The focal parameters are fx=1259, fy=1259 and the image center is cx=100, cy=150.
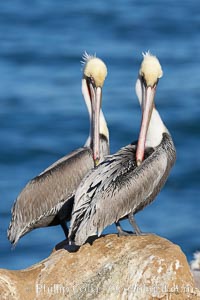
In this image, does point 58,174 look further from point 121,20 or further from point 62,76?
point 121,20

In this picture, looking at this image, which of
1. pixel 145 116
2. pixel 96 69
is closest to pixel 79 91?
pixel 96 69

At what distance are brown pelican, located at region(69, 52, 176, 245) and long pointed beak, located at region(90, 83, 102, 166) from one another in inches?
18.8

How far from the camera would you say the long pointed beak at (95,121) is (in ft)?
36.6

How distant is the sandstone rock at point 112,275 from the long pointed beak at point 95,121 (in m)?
1.66

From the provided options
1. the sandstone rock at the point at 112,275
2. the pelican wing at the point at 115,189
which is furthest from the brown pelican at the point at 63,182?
the sandstone rock at the point at 112,275

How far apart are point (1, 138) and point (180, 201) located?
399cm

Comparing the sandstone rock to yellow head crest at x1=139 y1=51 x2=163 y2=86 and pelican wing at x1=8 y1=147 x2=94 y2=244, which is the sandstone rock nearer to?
yellow head crest at x1=139 y1=51 x2=163 y2=86

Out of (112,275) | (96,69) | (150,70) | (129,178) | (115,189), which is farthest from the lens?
(96,69)

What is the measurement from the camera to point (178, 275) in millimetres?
9148

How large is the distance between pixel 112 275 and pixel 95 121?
2.42 meters

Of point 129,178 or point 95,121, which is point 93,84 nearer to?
point 95,121

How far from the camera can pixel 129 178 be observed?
10.4 metres

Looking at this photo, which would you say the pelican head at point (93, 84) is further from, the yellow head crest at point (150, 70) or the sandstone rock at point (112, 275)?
the sandstone rock at point (112, 275)

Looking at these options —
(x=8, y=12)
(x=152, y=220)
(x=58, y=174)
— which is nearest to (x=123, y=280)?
(x=58, y=174)
